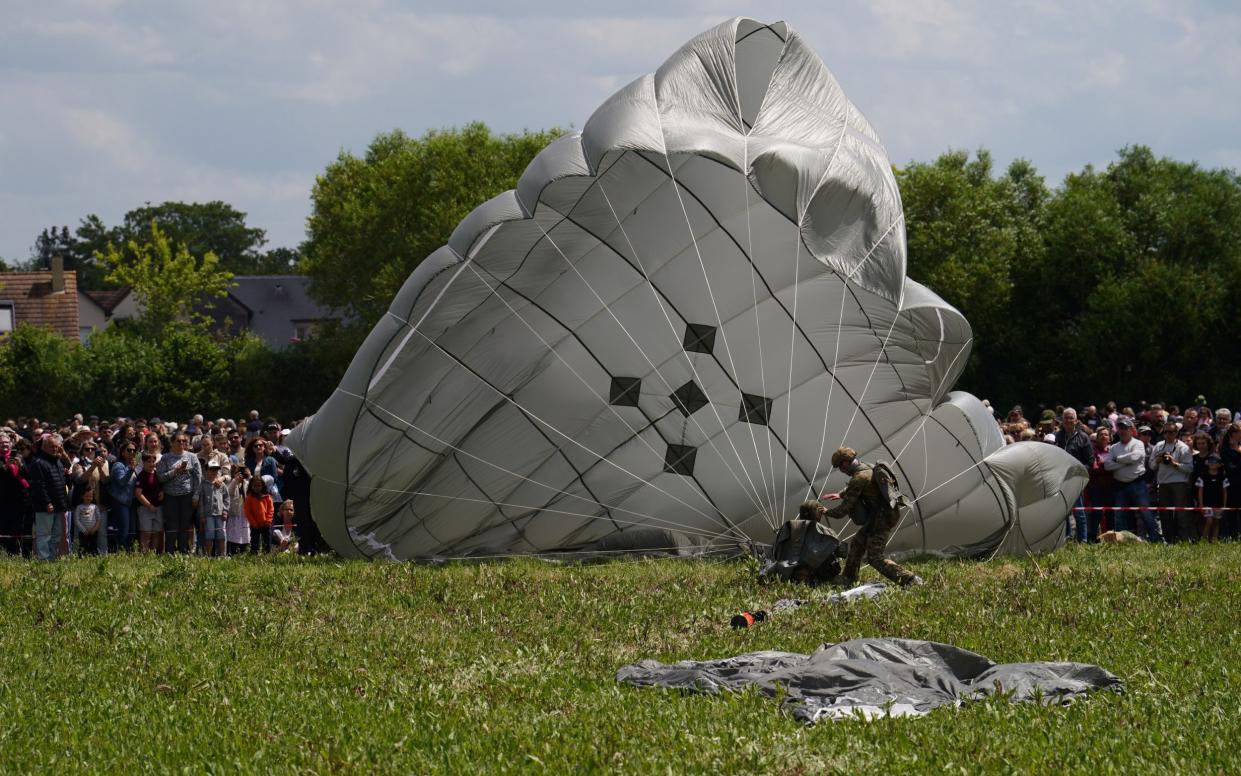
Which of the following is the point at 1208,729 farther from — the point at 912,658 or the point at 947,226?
the point at 947,226

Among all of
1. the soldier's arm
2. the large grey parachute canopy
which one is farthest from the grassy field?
the large grey parachute canopy

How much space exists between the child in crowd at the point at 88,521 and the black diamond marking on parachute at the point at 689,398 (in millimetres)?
6811

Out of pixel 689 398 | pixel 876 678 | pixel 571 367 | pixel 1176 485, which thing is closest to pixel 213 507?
pixel 571 367

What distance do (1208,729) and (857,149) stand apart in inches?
312

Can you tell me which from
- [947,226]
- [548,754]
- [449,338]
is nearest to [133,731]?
[548,754]

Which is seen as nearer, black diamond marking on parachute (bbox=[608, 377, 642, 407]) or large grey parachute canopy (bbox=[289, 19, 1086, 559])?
large grey parachute canopy (bbox=[289, 19, 1086, 559])

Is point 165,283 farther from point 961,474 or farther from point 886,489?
point 886,489

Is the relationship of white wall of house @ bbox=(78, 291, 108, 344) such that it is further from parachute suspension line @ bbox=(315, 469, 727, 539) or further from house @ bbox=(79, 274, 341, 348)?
parachute suspension line @ bbox=(315, 469, 727, 539)

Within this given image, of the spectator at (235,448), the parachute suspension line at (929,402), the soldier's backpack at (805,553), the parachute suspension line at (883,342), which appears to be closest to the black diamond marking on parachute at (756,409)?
the parachute suspension line at (883,342)

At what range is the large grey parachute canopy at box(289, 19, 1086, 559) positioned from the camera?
44.5 ft

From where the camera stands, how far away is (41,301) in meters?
59.0

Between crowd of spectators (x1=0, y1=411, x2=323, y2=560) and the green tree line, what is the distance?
2640 cm

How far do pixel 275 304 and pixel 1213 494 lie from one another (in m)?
71.9

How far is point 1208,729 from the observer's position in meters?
6.73
